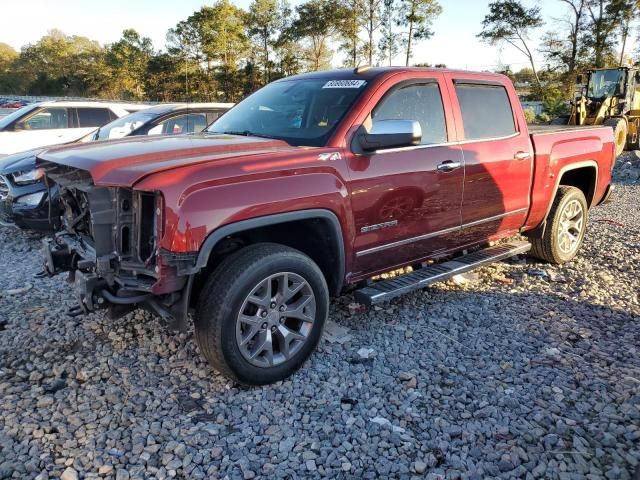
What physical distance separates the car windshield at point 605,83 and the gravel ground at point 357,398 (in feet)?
46.5

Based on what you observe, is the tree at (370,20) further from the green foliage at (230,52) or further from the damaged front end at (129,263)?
the damaged front end at (129,263)

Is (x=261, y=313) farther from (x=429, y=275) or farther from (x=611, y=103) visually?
(x=611, y=103)

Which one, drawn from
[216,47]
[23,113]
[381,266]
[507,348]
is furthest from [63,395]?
[216,47]

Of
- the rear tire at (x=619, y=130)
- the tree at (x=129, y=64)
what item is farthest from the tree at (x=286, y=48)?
the rear tire at (x=619, y=130)

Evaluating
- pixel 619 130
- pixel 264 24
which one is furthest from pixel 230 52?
pixel 619 130

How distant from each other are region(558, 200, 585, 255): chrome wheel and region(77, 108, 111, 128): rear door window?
8.66m

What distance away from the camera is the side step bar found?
3.63 metres

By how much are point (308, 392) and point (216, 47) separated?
167ft

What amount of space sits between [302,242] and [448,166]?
4.30 feet

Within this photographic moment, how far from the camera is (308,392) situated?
10.3 ft

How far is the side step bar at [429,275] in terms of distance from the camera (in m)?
3.63

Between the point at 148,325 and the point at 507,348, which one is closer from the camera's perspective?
the point at 507,348

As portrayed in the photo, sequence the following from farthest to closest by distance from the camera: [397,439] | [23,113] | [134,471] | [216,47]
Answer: [216,47] < [23,113] < [397,439] < [134,471]

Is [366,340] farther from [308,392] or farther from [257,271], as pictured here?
[257,271]
